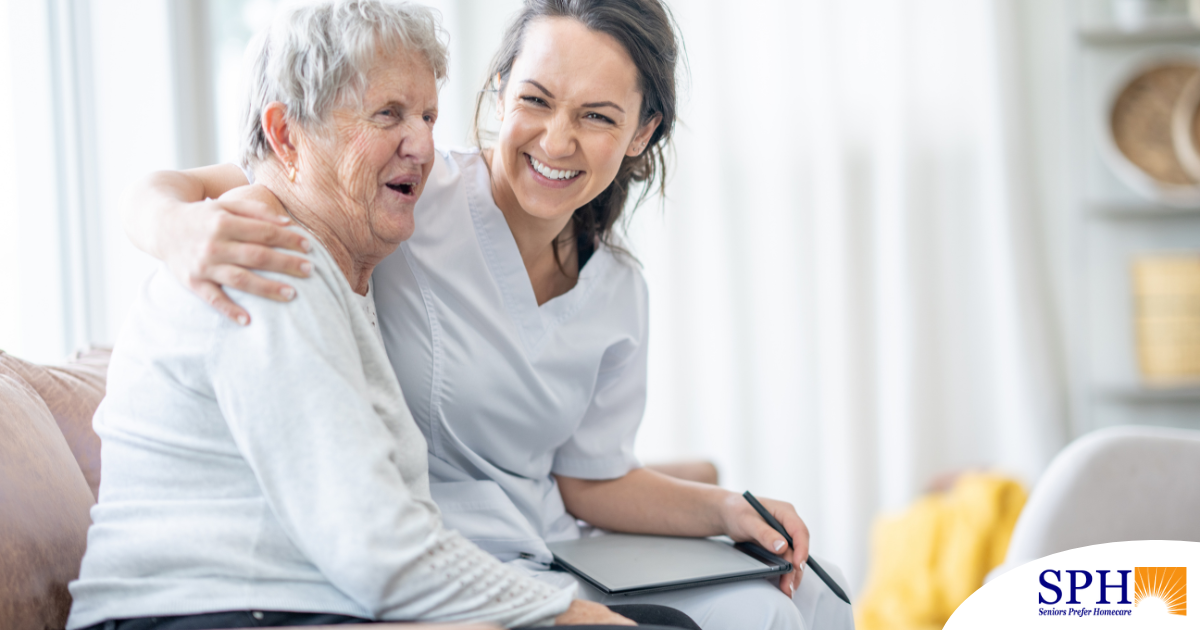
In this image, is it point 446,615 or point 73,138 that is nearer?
point 446,615

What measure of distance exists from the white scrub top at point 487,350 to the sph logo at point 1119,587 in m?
0.67

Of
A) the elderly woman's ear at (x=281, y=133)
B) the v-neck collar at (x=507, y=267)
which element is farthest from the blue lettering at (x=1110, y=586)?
the elderly woman's ear at (x=281, y=133)

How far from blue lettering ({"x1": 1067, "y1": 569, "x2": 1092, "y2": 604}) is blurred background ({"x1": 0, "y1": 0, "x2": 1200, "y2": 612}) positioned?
1.72 metres

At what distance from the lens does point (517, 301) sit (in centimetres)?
129

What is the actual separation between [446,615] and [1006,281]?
2549 mm

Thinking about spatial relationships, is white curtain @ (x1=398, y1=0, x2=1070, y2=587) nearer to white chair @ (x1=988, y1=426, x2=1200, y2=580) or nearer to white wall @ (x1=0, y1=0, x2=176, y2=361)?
white wall @ (x1=0, y1=0, x2=176, y2=361)

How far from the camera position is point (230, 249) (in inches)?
32.7

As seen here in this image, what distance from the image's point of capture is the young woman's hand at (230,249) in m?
0.81

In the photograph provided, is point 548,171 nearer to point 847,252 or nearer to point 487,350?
point 487,350

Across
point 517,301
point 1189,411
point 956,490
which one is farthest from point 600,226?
point 1189,411

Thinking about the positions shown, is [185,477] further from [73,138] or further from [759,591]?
[73,138]

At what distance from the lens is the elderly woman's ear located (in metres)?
0.97

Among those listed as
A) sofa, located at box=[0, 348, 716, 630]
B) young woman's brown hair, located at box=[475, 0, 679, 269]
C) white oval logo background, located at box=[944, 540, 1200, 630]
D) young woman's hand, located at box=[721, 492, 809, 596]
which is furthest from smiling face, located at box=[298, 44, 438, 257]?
white oval logo background, located at box=[944, 540, 1200, 630]

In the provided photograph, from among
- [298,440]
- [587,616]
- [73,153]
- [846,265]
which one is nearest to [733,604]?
[587,616]
